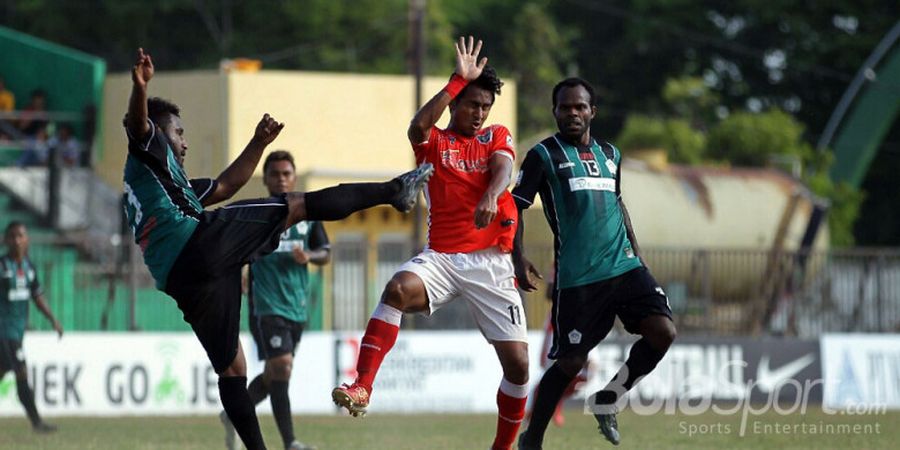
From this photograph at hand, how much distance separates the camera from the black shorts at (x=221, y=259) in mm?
8969

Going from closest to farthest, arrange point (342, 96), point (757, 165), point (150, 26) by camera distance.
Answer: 1. point (342, 96)
2. point (757, 165)
3. point (150, 26)

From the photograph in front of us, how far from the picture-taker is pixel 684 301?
1026 inches

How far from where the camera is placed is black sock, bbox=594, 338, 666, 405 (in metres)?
10.4

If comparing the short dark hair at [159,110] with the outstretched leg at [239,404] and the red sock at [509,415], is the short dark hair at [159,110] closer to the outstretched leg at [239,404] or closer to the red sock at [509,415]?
the outstretched leg at [239,404]

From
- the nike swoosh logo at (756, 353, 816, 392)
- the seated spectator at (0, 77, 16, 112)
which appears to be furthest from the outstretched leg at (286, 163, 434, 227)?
the seated spectator at (0, 77, 16, 112)

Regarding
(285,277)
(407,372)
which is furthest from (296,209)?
(407,372)

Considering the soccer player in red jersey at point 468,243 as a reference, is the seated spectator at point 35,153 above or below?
above

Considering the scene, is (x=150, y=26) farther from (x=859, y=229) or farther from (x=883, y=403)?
(x=883, y=403)

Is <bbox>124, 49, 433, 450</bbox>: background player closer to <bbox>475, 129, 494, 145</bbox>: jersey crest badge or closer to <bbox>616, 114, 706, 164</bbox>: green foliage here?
<bbox>475, 129, 494, 145</bbox>: jersey crest badge

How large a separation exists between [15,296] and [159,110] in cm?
810

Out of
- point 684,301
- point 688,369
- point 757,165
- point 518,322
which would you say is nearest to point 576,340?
point 518,322

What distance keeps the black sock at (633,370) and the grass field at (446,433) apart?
245cm

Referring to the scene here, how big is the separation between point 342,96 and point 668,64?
85.5 ft

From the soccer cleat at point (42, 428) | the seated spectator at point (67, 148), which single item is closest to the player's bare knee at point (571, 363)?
the soccer cleat at point (42, 428)
